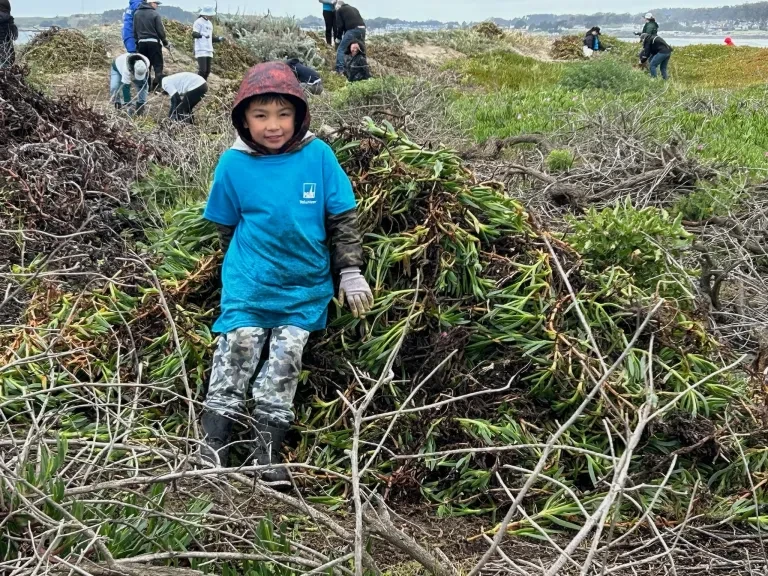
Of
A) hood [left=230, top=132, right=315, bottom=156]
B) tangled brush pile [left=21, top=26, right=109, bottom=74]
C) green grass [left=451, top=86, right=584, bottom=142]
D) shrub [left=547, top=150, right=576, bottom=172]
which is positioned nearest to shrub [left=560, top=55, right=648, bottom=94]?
green grass [left=451, top=86, right=584, bottom=142]

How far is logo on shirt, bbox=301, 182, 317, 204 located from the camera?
11.1ft

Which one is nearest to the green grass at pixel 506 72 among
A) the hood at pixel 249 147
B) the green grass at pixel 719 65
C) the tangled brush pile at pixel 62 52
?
the green grass at pixel 719 65

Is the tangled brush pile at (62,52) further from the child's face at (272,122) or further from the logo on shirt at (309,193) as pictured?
the logo on shirt at (309,193)

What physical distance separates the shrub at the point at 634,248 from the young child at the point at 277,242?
116 cm

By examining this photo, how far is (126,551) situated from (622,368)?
2.04 metres

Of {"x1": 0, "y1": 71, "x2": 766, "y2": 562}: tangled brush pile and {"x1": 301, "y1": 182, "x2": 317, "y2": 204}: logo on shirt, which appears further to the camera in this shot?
{"x1": 301, "y1": 182, "x2": 317, "y2": 204}: logo on shirt

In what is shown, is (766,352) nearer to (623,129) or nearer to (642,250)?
(642,250)

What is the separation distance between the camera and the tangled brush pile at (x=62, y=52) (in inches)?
592

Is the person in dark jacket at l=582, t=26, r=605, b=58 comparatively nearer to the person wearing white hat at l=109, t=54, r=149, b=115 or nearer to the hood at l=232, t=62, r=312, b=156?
the person wearing white hat at l=109, t=54, r=149, b=115

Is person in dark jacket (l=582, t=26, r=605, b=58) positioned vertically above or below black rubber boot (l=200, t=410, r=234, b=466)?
above

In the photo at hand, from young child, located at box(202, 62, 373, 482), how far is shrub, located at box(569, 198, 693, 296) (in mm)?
1159

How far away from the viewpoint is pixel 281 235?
3363 mm

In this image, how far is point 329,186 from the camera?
341 cm

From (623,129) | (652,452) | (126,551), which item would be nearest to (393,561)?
(126,551)
